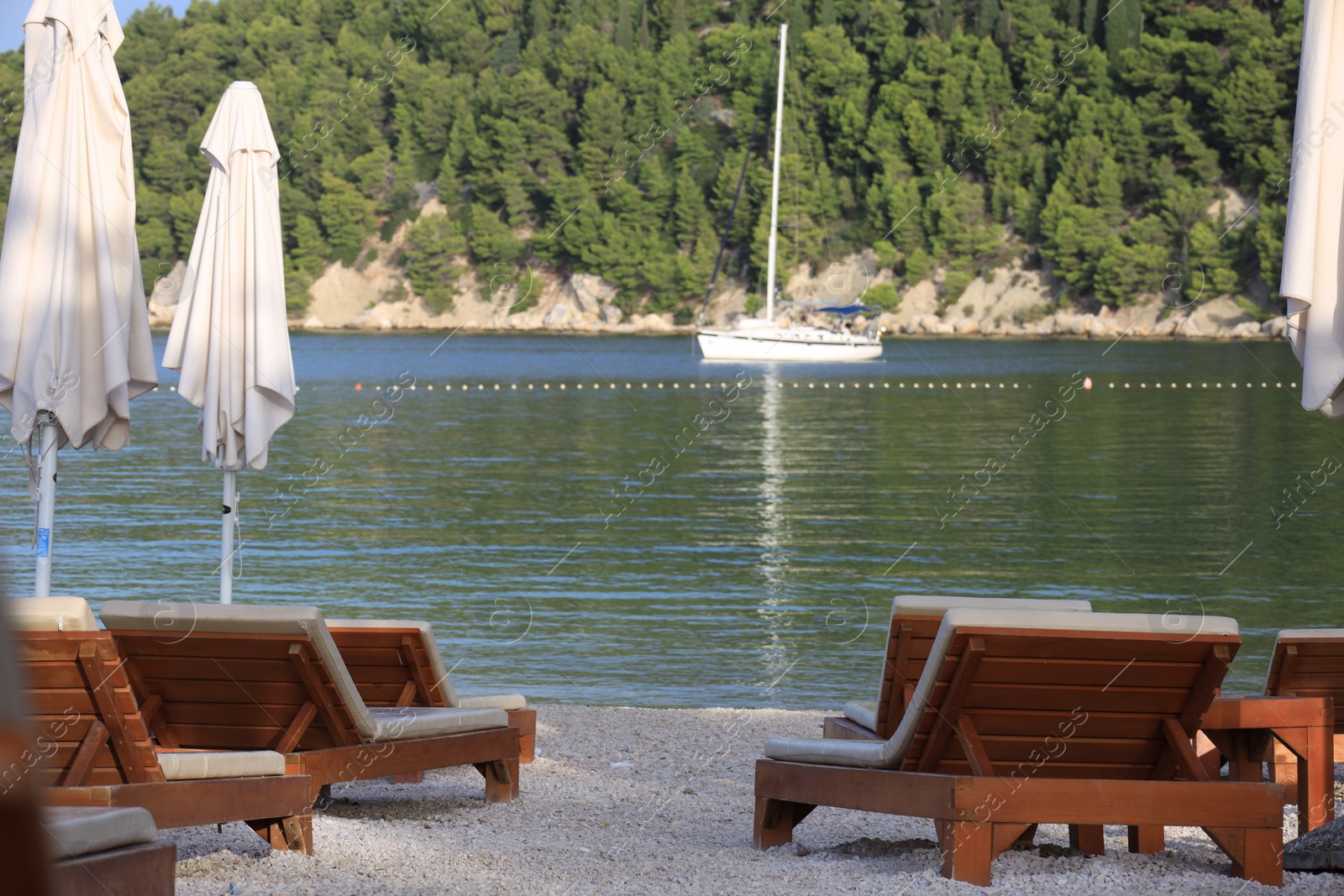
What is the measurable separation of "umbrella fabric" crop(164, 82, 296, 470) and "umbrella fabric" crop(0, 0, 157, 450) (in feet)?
2.13

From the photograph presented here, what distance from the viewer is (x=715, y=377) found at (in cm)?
5006

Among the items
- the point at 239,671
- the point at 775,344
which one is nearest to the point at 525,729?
the point at 239,671

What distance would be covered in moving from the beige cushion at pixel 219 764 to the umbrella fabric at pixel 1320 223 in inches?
127

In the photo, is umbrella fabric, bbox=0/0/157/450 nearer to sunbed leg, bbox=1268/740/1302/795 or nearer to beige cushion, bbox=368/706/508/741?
beige cushion, bbox=368/706/508/741

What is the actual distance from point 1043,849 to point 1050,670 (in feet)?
2.89

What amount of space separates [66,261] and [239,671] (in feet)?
9.40

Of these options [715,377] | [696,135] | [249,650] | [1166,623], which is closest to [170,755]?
[249,650]

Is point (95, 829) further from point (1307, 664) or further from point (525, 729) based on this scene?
point (1307, 664)

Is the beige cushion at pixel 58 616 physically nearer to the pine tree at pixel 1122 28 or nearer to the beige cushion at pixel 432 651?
the beige cushion at pixel 432 651

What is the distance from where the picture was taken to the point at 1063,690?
4.11 meters

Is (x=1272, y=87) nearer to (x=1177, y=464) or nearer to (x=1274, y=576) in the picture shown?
(x=1177, y=464)

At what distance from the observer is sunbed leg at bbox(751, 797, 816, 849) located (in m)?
4.80

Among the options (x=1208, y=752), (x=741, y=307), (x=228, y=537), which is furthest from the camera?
(x=741, y=307)

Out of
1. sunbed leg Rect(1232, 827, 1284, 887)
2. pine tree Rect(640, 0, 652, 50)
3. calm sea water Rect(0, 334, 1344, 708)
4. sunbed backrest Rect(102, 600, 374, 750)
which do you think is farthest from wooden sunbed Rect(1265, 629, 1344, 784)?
pine tree Rect(640, 0, 652, 50)
